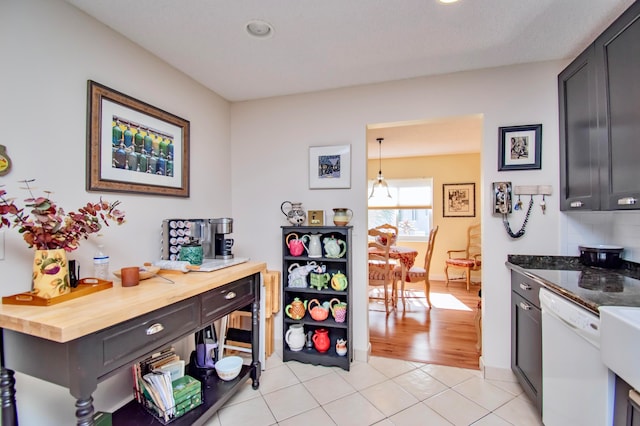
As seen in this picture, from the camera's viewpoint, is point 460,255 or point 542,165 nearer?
point 542,165

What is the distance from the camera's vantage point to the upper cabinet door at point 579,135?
168cm

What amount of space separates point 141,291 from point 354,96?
216 cm

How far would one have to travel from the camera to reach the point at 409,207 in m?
5.57

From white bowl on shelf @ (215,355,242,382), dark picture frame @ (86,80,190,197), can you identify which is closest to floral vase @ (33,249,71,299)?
dark picture frame @ (86,80,190,197)

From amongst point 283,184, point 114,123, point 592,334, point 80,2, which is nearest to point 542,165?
point 592,334

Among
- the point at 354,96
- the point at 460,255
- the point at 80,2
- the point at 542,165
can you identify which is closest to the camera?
the point at 80,2

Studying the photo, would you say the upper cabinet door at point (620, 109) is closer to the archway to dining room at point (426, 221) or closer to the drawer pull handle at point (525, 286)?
the drawer pull handle at point (525, 286)

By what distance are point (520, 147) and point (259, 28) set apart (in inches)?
79.8

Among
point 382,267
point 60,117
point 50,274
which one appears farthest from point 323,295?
point 60,117

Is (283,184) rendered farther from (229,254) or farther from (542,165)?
(542,165)

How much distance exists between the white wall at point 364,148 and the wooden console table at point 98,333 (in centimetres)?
127

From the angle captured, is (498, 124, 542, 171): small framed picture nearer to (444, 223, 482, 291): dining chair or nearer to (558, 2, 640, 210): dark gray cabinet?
(558, 2, 640, 210): dark gray cabinet

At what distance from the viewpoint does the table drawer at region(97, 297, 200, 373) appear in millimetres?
1104

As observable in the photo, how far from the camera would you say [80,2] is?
1516 millimetres
